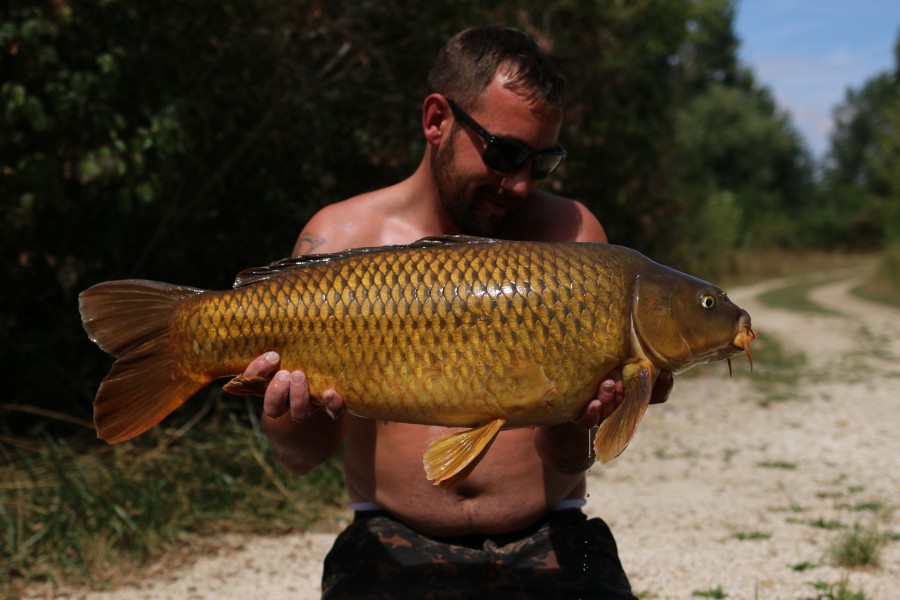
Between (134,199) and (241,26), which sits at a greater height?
(241,26)

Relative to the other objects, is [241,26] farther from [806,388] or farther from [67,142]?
[806,388]

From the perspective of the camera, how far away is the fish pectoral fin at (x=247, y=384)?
194 centimetres

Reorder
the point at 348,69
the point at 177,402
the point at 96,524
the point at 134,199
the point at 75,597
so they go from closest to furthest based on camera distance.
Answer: the point at 177,402
the point at 75,597
the point at 96,524
the point at 134,199
the point at 348,69

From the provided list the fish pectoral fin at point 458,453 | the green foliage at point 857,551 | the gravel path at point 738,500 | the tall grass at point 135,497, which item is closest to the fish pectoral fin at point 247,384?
the fish pectoral fin at point 458,453

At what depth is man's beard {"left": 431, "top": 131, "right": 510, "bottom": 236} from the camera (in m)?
2.39

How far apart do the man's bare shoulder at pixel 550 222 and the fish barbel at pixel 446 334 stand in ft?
1.96

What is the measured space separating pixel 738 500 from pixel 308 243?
3.26 meters

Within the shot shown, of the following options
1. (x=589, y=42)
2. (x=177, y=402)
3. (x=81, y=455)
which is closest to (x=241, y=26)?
(x=81, y=455)

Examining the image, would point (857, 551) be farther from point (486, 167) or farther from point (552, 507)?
point (486, 167)

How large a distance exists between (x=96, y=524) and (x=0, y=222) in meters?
1.52

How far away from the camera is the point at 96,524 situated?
3.85 meters

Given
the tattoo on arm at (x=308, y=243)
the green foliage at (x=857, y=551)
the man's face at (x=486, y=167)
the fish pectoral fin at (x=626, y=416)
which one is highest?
the man's face at (x=486, y=167)

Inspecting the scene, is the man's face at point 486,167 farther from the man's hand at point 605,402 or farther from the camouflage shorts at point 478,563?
the camouflage shorts at point 478,563

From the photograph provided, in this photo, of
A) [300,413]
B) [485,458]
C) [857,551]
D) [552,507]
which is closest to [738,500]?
[857,551]
